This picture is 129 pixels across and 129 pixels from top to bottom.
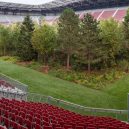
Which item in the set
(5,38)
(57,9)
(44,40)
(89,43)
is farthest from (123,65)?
(57,9)

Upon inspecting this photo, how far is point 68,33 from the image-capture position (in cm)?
5675

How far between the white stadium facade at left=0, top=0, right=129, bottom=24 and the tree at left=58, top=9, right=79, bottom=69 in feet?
125

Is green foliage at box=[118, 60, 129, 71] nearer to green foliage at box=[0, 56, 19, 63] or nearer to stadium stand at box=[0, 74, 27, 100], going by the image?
stadium stand at box=[0, 74, 27, 100]

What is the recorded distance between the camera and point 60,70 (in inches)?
2197

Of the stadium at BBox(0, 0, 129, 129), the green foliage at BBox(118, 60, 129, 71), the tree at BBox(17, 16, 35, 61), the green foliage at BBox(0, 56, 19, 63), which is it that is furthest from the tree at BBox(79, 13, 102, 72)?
the green foliage at BBox(0, 56, 19, 63)

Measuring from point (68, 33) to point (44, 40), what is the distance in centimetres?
482

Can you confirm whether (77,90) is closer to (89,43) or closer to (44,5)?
(89,43)

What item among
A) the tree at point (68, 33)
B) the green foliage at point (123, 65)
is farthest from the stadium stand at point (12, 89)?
the green foliage at point (123, 65)

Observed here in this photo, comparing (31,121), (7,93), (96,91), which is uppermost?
(31,121)

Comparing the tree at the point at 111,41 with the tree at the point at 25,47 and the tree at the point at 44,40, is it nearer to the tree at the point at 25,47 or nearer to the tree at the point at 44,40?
the tree at the point at 44,40

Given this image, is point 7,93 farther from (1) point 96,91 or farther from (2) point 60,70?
(2) point 60,70

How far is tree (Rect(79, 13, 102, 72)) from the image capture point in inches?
2083

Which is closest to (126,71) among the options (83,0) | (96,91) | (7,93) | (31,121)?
(96,91)

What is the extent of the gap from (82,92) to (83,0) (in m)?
64.8
